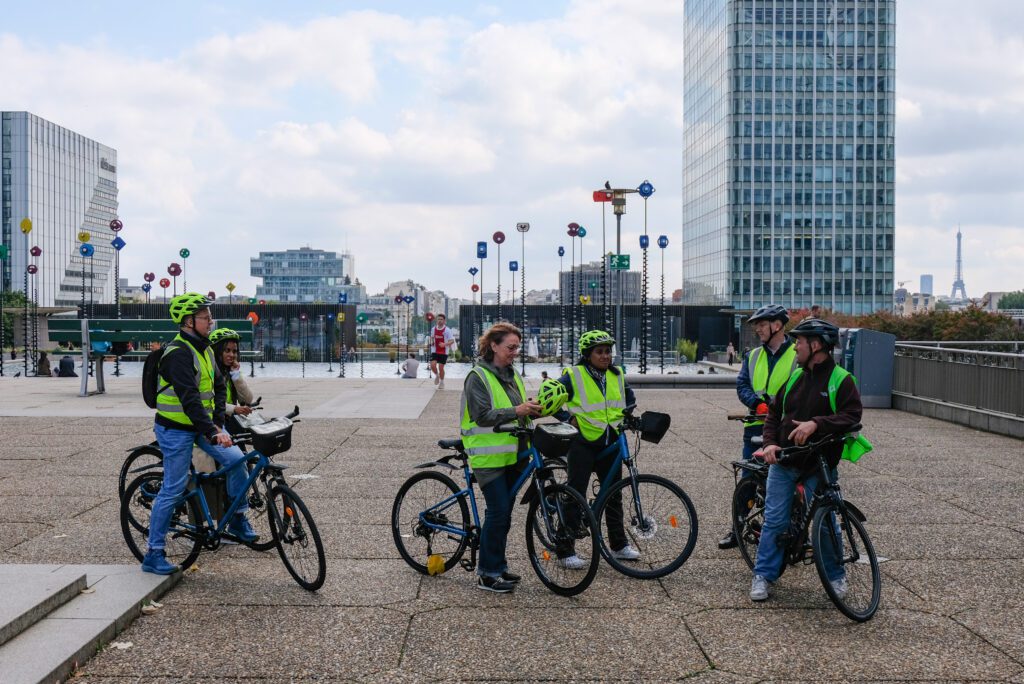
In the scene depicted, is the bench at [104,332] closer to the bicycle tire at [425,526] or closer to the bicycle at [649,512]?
the bicycle tire at [425,526]

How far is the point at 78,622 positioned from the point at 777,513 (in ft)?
13.3

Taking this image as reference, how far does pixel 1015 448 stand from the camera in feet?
42.4

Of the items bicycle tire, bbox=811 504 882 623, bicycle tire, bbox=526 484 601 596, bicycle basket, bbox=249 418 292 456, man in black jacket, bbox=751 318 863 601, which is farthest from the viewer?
bicycle basket, bbox=249 418 292 456

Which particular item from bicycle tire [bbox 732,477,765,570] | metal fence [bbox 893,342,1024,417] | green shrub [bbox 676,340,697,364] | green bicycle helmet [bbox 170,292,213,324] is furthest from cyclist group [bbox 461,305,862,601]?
green shrub [bbox 676,340,697,364]

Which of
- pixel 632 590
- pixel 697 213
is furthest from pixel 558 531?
pixel 697 213

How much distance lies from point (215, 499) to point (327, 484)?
3463mm

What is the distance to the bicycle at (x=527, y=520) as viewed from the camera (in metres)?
5.93

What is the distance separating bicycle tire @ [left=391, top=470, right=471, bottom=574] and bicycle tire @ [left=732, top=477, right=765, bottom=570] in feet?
6.08

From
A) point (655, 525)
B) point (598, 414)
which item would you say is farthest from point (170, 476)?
point (655, 525)

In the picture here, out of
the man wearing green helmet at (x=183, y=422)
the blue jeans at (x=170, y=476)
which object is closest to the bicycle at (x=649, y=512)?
the man wearing green helmet at (x=183, y=422)

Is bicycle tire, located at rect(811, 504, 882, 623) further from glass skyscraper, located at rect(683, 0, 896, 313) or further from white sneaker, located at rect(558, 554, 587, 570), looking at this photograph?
glass skyscraper, located at rect(683, 0, 896, 313)

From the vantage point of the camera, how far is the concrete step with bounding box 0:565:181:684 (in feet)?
15.0

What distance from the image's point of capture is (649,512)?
255 inches

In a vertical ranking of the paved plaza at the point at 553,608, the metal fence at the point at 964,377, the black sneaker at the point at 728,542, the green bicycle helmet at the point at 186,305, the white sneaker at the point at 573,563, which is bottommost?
the paved plaza at the point at 553,608
